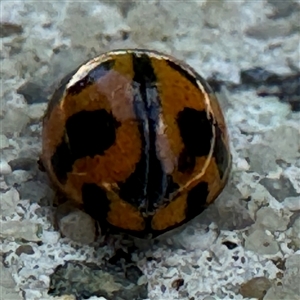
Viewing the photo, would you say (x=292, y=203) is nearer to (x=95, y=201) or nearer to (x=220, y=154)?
(x=220, y=154)

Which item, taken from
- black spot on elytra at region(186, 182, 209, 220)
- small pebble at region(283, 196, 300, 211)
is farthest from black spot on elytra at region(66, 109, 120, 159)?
small pebble at region(283, 196, 300, 211)

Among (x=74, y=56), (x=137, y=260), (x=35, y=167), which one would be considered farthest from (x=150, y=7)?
(x=137, y=260)

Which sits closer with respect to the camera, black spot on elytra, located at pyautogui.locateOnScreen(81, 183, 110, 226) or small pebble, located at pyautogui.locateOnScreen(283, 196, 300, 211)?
black spot on elytra, located at pyautogui.locateOnScreen(81, 183, 110, 226)

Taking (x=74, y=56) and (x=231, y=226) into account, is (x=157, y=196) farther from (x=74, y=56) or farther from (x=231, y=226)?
(x=74, y=56)

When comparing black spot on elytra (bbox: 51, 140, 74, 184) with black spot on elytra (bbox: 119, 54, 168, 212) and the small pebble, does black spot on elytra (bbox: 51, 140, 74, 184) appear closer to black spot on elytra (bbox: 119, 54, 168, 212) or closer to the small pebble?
black spot on elytra (bbox: 119, 54, 168, 212)

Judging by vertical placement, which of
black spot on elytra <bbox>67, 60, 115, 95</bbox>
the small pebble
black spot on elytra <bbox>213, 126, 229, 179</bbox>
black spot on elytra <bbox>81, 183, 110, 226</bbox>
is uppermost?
black spot on elytra <bbox>67, 60, 115, 95</bbox>

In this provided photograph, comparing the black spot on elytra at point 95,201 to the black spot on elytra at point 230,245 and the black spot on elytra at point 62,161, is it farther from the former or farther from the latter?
the black spot on elytra at point 230,245
